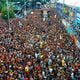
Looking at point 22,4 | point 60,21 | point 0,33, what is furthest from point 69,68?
point 22,4

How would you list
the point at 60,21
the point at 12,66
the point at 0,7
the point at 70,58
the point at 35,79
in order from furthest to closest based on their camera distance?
1. the point at 0,7
2. the point at 60,21
3. the point at 70,58
4. the point at 12,66
5. the point at 35,79

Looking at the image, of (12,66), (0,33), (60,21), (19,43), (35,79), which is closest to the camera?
(35,79)

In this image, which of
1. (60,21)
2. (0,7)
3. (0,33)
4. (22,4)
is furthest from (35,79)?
(22,4)

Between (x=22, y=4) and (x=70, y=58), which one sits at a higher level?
(x=70, y=58)

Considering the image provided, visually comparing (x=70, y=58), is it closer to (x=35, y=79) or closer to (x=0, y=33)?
(x=35, y=79)

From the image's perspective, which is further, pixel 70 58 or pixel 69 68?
pixel 70 58

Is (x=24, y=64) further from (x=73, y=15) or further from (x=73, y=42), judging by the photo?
(x=73, y=15)
